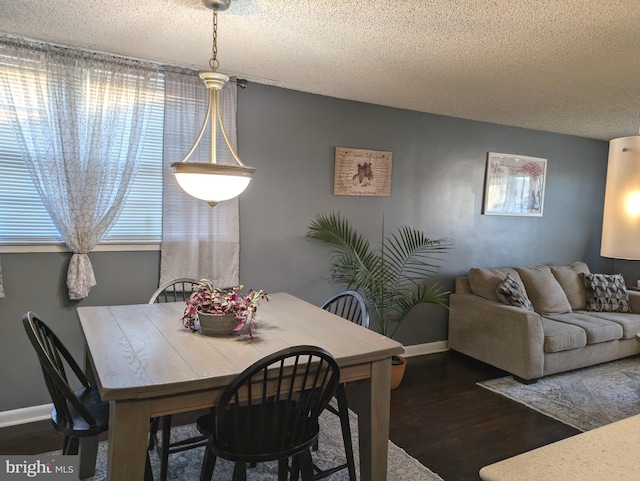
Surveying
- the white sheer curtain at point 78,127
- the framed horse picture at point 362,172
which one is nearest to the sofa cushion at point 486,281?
the framed horse picture at point 362,172

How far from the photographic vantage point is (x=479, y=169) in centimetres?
463

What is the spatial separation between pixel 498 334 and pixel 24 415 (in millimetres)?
3550

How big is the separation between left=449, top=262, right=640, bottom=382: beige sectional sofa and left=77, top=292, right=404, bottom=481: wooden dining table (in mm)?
2066

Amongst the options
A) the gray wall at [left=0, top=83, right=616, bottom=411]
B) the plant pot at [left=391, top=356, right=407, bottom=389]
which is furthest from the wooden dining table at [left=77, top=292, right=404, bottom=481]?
the plant pot at [left=391, top=356, right=407, bottom=389]

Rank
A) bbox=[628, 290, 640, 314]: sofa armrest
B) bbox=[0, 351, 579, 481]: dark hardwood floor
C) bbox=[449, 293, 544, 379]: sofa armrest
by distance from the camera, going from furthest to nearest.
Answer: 1. bbox=[628, 290, 640, 314]: sofa armrest
2. bbox=[449, 293, 544, 379]: sofa armrest
3. bbox=[0, 351, 579, 481]: dark hardwood floor

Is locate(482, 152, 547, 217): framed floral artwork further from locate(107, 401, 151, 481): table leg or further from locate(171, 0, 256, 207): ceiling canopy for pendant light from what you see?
locate(107, 401, 151, 481): table leg

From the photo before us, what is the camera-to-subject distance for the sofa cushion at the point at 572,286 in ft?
15.5

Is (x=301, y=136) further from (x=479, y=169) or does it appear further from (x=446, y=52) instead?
(x=479, y=169)

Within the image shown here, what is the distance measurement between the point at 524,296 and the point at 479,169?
1.32 metres

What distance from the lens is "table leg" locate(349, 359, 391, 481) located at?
1.97m

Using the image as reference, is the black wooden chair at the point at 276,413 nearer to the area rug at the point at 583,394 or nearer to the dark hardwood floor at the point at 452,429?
the dark hardwood floor at the point at 452,429

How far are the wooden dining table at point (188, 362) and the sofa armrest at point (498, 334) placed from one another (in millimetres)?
2021

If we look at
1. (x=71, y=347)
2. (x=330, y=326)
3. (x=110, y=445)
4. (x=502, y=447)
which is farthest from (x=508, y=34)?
(x=71, y=347)

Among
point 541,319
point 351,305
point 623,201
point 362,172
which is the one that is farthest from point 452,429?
point 623,201
